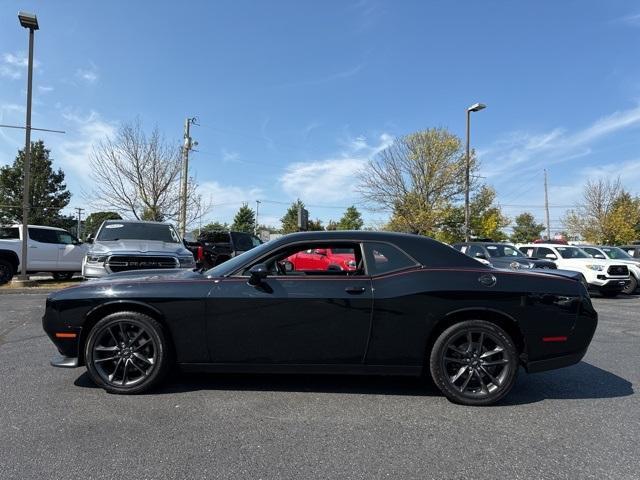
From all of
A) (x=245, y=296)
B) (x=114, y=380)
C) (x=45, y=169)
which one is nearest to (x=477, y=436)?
(x=245, y=296)

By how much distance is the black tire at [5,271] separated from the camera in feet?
44.0

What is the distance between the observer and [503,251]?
15547mm

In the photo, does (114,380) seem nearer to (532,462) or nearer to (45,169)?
(532,462)

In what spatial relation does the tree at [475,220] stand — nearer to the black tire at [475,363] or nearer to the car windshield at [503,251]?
the car windshield at [503,251]

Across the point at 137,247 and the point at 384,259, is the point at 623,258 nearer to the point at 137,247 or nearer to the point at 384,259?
the point at 384,259

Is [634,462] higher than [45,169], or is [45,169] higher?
[45,169]

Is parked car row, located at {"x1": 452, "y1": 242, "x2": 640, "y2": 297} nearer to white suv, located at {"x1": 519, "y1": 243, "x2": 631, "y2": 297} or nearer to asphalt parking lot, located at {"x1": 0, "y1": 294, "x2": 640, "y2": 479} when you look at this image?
white suv, located at {"x1": 519, "y1": 243, "x2": 631, "y2": 297}

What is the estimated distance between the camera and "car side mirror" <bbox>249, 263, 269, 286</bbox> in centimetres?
402

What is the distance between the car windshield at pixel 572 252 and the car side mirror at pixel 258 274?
1478 centimetres

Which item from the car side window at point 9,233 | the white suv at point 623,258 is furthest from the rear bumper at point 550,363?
the car side window at point 9,233

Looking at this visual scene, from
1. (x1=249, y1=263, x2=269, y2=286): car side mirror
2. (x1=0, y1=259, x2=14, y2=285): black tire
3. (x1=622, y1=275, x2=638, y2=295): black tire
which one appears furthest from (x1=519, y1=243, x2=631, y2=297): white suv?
(x1=0, y1=259, x2=14, y2=285): black tire

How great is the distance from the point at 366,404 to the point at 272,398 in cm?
83

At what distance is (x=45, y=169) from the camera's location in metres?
48.9

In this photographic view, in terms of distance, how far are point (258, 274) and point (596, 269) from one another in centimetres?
1396
